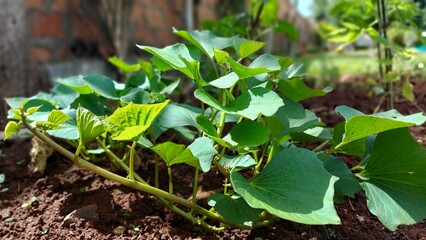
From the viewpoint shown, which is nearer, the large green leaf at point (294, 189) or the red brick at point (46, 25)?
the large green leaf at point (294, 189)

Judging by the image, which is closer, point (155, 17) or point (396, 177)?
point (396, 177)

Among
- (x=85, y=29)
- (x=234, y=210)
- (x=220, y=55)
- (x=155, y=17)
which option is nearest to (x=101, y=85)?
(x=220, y=55)

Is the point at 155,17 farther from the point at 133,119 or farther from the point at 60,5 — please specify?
the point at 133,119

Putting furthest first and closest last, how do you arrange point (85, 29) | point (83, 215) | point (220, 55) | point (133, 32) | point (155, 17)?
point (155, 17)
point (133, 32)
point (85, 29)
point (83, 215)
point (220, 55)

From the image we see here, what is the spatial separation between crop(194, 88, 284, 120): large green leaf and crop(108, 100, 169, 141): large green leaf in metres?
0.08

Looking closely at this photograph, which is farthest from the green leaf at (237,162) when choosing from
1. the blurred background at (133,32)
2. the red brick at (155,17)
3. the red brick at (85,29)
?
the red brick at (155,17)

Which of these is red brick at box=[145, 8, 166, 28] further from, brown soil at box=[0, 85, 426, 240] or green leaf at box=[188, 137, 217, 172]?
green leaf at box=[188, 137, 217, 172]

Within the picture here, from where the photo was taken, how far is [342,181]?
858mm

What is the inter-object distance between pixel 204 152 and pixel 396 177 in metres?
0.36

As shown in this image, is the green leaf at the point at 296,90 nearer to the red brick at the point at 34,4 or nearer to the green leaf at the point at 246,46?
the green leaf at the point at 246,46

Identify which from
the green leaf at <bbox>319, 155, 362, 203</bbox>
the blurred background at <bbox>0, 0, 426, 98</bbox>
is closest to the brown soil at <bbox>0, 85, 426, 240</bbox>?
the green leaf at <bbox>319, 155, 362, 203</bbox>

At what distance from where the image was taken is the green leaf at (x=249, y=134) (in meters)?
0.76

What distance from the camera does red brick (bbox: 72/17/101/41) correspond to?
319 centimetres

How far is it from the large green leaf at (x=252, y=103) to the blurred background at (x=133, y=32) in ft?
2.29
